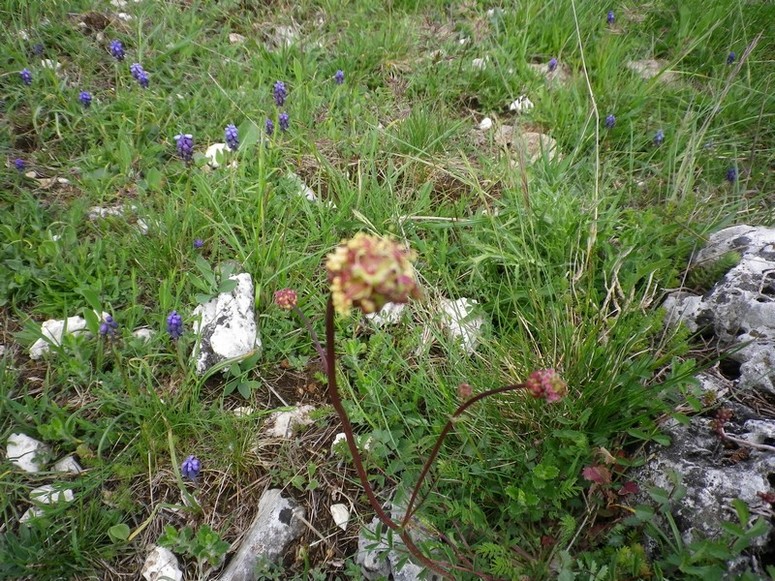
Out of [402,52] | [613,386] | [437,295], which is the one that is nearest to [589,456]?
[613,386]

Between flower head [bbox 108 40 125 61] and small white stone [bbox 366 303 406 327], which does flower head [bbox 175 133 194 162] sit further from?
small white stone [bbox 366 303 406 327]

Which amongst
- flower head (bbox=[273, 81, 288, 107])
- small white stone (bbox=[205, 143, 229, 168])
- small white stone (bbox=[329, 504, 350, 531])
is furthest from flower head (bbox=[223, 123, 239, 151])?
small white stone (bbox=[329, 504, 350, 531])

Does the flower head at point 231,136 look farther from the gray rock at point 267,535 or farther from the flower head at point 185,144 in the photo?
the gray rock at point 267,535

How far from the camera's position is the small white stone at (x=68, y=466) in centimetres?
188

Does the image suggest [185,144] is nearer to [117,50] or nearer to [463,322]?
[117,50]

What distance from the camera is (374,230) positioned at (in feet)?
7.88

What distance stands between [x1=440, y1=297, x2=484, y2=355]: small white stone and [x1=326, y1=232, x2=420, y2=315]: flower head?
3.69ft

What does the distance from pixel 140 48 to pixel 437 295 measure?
2.37 metres

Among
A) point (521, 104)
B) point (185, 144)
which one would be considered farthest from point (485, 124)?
point (185, 144)

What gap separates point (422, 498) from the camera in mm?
1755

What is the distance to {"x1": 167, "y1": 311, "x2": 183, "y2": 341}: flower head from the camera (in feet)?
6.61

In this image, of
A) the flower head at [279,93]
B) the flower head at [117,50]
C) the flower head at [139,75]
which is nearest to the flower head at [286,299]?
the flower head at [279,93]

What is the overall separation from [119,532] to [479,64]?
306 centimetres

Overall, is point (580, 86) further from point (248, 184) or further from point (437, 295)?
point (248, 184)
